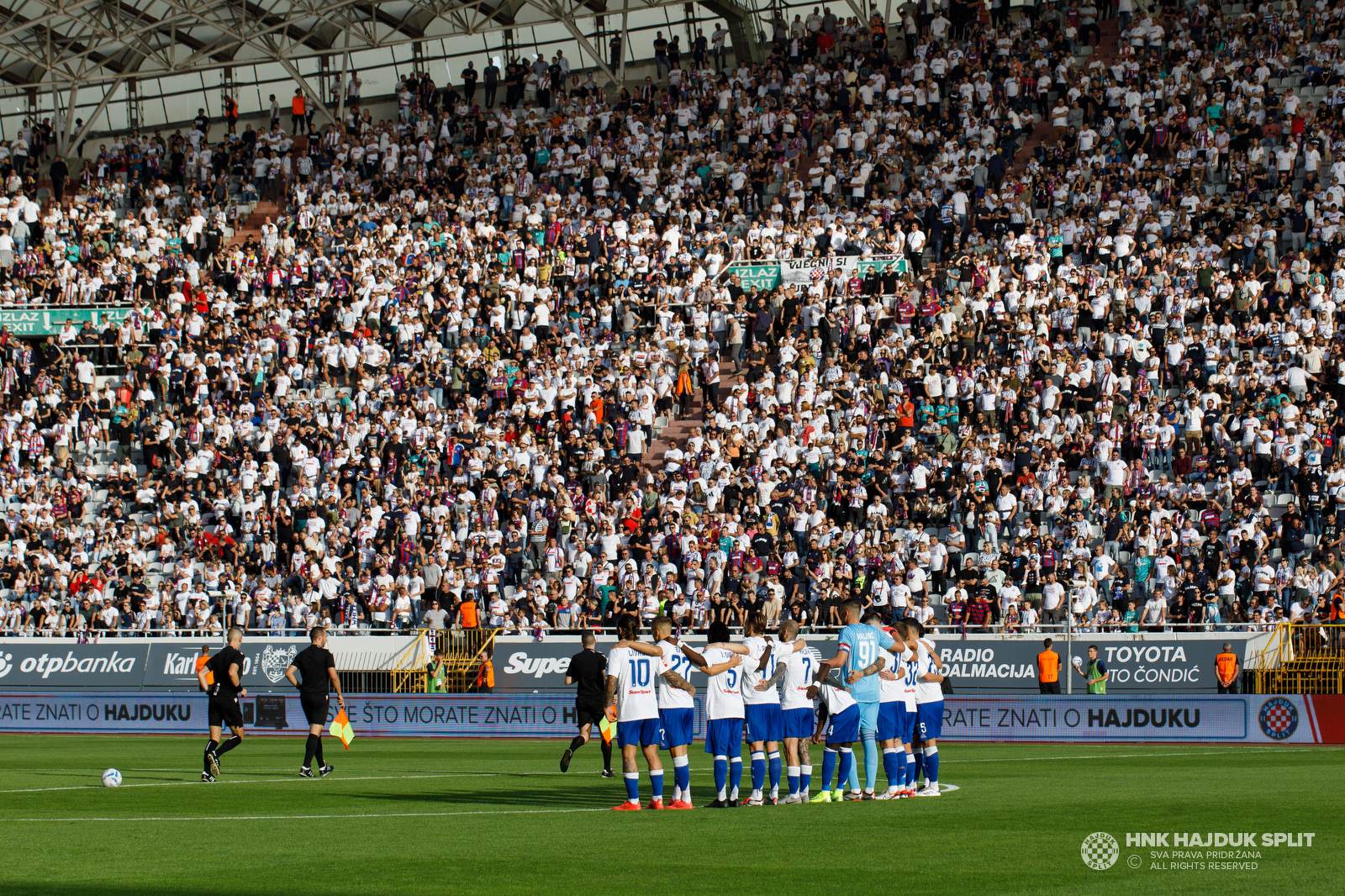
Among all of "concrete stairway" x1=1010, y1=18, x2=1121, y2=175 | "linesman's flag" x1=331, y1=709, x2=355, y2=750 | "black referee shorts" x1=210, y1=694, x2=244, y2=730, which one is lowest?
"linesman's flag" x1=331, y1=709, x2=355, y2=750

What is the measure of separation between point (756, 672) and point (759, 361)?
22.1 metres

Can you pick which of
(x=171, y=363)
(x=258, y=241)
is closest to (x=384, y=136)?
(x=258, y=241)

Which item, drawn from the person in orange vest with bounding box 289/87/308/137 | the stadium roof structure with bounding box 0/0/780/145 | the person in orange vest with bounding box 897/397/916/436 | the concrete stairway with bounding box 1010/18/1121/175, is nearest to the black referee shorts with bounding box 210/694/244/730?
the person in orange vest with bounding box 897/397/916/436

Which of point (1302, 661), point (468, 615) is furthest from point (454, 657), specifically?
point (1302, 661)

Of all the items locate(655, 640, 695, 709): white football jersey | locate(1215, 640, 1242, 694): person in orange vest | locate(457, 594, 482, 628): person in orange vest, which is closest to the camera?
locate(655, 640, 695, 709): white football jersey

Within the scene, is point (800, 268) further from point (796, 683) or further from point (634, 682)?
point (634, 682)

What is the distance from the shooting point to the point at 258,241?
150 ft

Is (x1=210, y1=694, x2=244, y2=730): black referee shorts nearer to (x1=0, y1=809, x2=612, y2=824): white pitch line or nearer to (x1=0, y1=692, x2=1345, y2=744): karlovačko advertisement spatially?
(x1=0, y1=809, x2=612, y2=824): white pitch line

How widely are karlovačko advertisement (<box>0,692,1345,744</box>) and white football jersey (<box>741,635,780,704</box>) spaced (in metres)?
8.09

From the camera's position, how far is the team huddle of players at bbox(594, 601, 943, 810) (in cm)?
1491

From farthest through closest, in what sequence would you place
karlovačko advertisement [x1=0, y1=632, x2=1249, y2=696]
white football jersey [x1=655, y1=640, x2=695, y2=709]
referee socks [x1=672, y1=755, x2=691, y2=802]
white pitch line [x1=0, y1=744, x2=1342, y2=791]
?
karlovačko advertisement [x1=0, y1=632, x2=1249, y2=696] < white pitch line [x1=0, y1=744, x2=1342, y2=791] < referee socks [x1=672, y1=755, x2=691, y2=802] < white football jersey [x1=655, y1=640, x2=695, y2=709]

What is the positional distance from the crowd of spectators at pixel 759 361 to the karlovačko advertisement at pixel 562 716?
9.64 ft

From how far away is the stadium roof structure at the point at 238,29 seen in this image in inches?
1962

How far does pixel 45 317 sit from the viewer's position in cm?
4400
